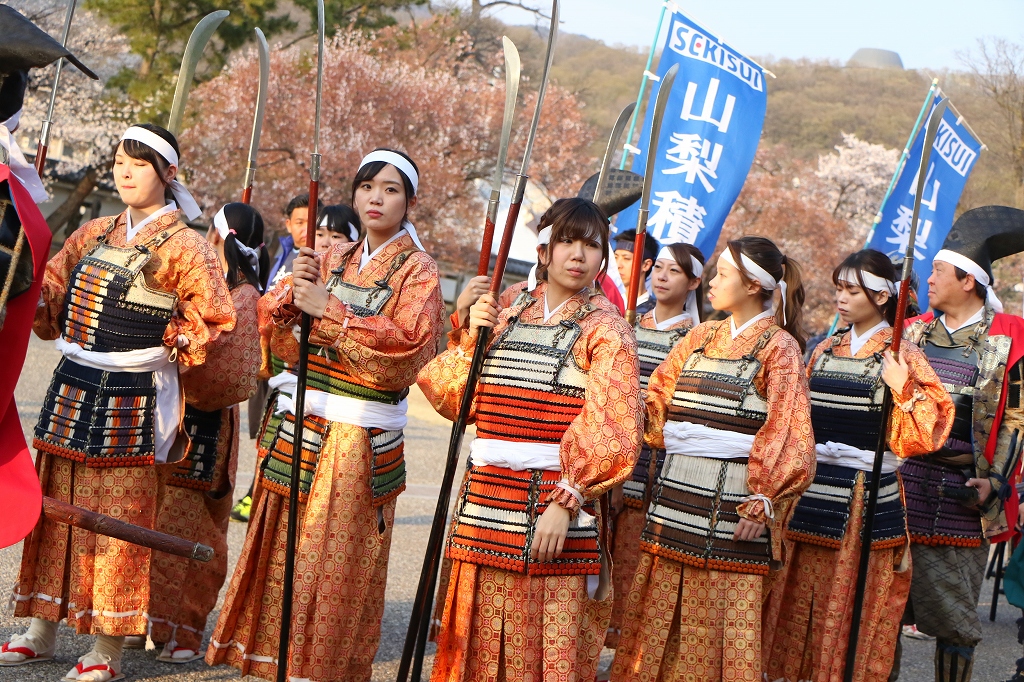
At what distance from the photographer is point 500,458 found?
133 inches

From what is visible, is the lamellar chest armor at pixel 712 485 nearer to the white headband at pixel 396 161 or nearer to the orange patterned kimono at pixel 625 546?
the orange patterned kimono at pixel 625 546

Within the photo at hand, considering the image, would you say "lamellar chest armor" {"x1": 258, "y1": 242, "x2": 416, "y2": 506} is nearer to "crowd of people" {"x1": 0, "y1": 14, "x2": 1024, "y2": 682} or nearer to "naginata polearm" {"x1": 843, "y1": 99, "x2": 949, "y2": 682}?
"crowd of people" {"x1": 0, "y1": 14, "x2": 1024, "y2": 682}

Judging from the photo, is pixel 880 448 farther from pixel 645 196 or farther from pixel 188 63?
pixel 188 63

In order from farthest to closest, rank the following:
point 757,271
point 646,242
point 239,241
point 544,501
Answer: point 646,242, point 239,241, point 757,271, point 544,501

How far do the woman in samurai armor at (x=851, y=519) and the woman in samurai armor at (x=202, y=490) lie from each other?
2321 millimetres

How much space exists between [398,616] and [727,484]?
2.06 meters

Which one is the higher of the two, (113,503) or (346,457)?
(346,457)

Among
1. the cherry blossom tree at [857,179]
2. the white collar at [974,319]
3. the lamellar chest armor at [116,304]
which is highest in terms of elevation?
the cherry blossom tree at [857,179]

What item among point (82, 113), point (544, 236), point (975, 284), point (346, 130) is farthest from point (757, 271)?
point (82, 113)

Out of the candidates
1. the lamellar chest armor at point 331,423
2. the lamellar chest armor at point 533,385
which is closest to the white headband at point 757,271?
the lamellar chest armor at point 533,385

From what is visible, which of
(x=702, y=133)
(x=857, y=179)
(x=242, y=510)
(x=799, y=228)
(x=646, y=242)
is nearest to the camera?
(x=646, y=242)

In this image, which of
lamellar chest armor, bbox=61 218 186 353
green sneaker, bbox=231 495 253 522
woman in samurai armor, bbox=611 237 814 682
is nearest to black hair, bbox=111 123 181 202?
lamellar chest armor, bbox=61 218 186 353

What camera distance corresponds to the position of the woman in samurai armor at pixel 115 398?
154 inches

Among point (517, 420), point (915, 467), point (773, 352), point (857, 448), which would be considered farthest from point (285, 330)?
point (915, 467)
